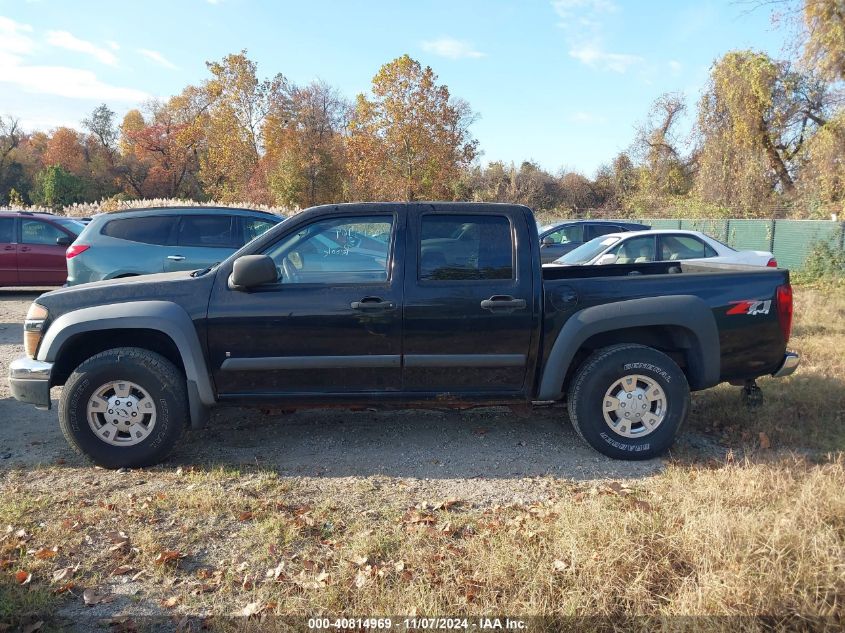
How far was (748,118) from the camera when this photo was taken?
74.9 feet

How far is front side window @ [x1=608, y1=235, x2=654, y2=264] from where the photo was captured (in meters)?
10.0

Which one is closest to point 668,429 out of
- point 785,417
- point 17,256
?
→ point 785,417

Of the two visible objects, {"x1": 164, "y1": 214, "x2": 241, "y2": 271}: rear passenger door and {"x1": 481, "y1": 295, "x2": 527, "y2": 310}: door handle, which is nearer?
{"x1": 481, "y1": 295, "x2": 527, "y2": 310}: door handle

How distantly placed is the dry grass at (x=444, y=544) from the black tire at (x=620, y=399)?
0.29 m

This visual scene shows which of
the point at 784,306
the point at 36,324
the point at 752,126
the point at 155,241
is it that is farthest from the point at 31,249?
the point at 752,126

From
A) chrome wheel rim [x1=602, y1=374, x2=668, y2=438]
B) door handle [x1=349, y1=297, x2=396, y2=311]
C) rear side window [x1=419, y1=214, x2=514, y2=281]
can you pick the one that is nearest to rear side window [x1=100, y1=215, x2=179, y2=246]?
door handle [x1=349, y1=297, x2=396, y2=311]

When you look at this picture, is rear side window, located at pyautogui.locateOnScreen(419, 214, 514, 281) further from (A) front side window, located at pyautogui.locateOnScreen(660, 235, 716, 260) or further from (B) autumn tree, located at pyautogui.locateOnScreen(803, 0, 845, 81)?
(B) autumn tree, located at pyautogui.locateOnScreen(803, 0, 845, 81)

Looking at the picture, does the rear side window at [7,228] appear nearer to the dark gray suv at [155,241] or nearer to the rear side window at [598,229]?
the dark gray suv at [155,241]

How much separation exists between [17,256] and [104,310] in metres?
9.66

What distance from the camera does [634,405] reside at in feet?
14.8

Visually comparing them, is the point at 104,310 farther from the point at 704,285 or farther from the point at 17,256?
the point at 17,256

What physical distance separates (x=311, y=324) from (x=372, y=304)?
0.46 meters

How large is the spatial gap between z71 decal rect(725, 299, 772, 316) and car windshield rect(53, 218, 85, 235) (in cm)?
1243

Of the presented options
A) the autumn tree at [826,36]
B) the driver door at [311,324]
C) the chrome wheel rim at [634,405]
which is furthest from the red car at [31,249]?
the autumn tree at [826,36]
